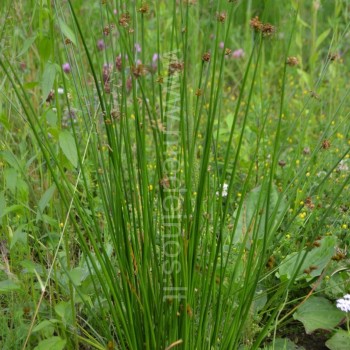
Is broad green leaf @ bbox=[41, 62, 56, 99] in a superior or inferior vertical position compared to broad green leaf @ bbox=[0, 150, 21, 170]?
superior

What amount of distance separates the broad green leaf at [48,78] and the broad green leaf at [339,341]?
102 centimetres

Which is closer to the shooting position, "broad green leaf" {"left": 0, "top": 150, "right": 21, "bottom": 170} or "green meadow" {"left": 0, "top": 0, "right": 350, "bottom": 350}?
"green meadow" {"left": 0, "top": 0, "right": 350, "bottom": 350}

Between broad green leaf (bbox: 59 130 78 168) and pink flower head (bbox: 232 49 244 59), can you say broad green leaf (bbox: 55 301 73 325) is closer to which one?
broad green leaf (bbox: 59 130 78 168)

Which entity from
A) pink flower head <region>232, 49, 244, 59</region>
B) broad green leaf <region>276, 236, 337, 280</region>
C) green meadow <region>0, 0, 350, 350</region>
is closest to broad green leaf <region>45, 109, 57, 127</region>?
green meadow <region>0, 0, 350, 350</region>

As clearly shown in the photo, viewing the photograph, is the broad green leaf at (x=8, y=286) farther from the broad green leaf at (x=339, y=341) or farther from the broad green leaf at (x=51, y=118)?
the broad green leaf at (x=339, y=341)

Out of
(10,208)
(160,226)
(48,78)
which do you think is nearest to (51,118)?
(48,78)

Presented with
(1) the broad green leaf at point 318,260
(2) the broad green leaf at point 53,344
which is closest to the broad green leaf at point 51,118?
(2) the broad green leaf at point 53,344

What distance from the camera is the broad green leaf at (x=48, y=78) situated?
60.9 inches

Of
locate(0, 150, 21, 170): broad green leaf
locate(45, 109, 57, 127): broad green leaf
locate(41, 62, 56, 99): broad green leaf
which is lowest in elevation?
locate(0, 150, 21, 170): broad green leaf

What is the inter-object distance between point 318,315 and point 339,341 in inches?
4.2

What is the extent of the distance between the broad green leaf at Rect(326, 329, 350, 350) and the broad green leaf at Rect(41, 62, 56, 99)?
3.34 ft

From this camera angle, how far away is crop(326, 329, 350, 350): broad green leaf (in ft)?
6.13

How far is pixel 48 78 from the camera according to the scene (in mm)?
1554

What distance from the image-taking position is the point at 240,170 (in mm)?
2787
